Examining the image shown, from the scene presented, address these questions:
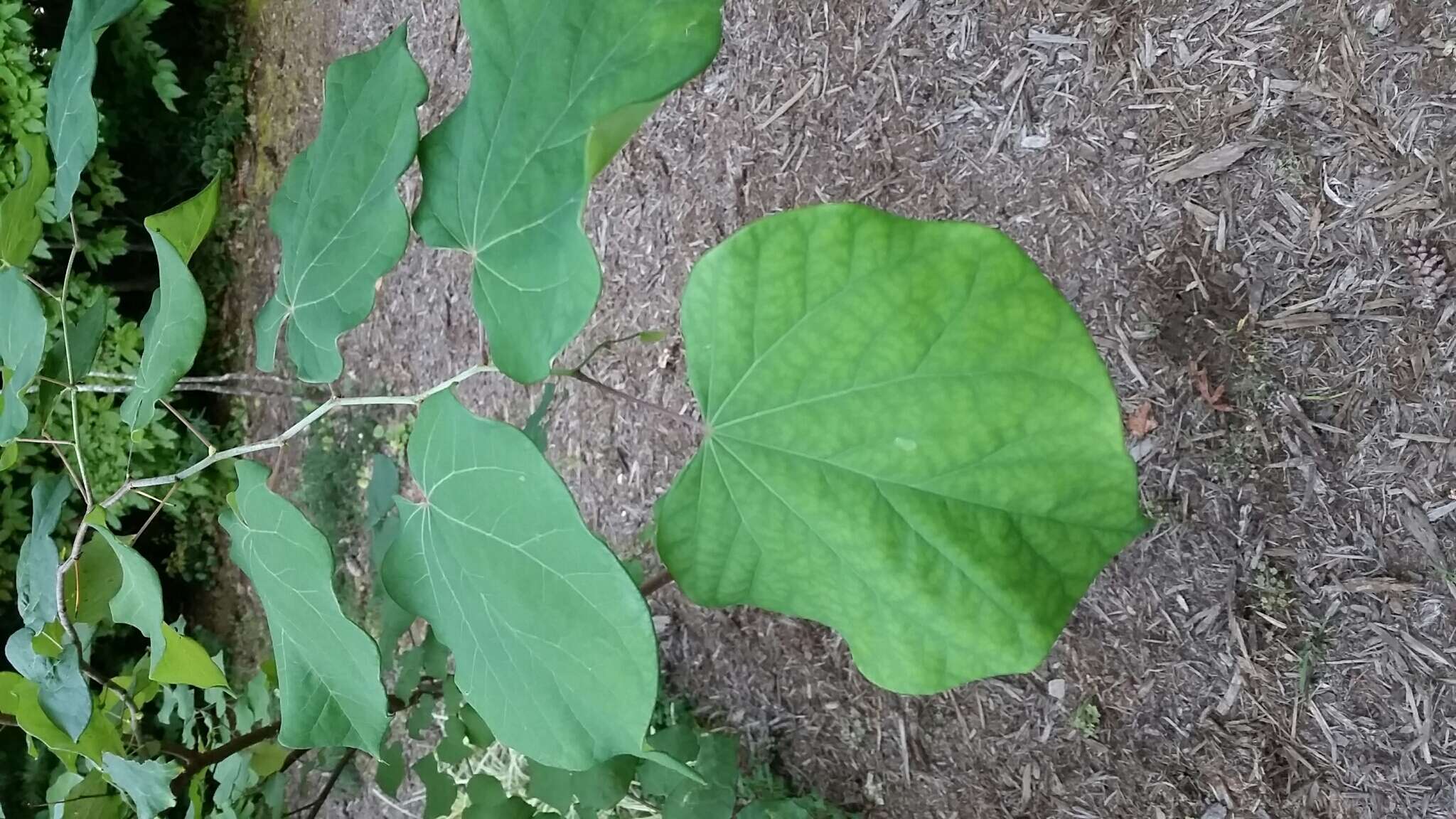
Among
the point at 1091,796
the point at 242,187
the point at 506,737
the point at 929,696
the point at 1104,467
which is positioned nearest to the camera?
the point at 1104,467

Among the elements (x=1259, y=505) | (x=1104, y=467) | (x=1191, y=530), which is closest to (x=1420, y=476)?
(x=1259, y=505)

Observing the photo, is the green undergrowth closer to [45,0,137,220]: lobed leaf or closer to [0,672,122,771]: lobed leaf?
[0,672,122,771]: lobed leaf

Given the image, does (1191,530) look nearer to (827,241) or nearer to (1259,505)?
(1259,505)

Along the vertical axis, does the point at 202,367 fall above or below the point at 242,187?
below

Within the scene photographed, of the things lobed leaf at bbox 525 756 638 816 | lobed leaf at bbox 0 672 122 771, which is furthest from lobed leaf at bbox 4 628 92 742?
lobed leaf at bbox 525 756 638 816

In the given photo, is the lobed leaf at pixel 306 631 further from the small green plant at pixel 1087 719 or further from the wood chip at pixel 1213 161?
the wood chip at pixel 1213 161

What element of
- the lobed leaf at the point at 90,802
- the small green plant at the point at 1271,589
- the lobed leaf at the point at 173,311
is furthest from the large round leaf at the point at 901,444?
the lobed leaf at the point at 90,802
